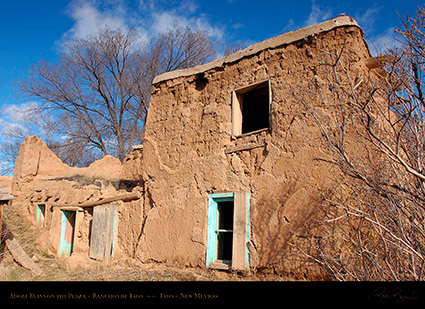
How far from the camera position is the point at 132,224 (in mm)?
7234

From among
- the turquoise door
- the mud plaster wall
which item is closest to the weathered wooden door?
the mud plaster wall

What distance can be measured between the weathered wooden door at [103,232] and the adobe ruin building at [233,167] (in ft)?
0.11

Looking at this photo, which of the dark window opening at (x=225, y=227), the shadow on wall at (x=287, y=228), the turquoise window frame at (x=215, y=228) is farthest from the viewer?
the dark window opening at (x=225, y=227)

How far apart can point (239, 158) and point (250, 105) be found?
199cm

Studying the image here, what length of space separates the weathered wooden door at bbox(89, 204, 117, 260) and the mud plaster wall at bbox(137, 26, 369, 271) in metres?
1.03

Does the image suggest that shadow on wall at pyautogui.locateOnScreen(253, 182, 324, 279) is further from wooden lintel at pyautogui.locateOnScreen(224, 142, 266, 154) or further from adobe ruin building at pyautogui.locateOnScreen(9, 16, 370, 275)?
wooden lintel at pyautogui.locateOnScreen(224, 142, 266, 154)

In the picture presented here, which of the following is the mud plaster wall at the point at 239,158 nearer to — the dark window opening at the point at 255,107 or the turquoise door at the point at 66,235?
the dark window opening at the point at 255,107

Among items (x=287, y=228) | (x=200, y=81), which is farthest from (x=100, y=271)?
(x=200, y=81)

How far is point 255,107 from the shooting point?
297 inches

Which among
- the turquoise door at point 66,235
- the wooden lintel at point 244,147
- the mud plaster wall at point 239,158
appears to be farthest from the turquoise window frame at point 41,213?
the wooden lintel at point 244,147

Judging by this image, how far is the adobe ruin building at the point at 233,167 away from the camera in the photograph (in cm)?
499

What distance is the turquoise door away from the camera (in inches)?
369
